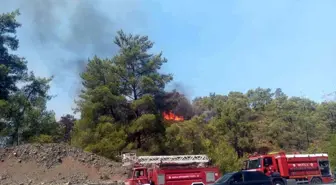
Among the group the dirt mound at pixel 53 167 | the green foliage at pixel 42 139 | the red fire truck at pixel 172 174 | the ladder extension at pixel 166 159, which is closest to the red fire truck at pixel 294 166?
the red fire truck at pixel 172 174

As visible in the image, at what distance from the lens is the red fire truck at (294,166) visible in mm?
28688

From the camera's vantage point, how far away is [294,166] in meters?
29.7

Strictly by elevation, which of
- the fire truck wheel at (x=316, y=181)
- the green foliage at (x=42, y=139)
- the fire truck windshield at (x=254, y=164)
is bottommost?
the fire truck wheel at (x=316, y=181)

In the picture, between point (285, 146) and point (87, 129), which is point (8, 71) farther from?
point (285, 146)

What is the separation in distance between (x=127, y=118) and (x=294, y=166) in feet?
91.6

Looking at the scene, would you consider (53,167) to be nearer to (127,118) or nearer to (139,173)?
(139,173)

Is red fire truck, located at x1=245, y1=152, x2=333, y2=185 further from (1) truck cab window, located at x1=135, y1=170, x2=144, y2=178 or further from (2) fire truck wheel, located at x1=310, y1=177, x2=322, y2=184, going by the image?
(1) truck cab window, located at x1=135, y1=170, x2=144, y2=178

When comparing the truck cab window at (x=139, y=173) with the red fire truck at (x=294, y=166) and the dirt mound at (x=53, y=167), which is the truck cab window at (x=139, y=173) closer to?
the dirt mound at (x=53, y=167)

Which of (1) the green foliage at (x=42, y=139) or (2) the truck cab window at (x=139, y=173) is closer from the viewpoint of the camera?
(2) the truck cab window at (x=139, y=173)

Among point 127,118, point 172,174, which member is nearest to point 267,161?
point 172,174

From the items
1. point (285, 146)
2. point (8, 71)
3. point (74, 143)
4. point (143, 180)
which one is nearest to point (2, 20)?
point (8, 71)

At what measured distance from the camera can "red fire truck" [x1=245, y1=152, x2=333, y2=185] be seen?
28.7 meters

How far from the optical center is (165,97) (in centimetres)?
5344

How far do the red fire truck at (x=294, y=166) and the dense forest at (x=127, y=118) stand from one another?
67.2ft
